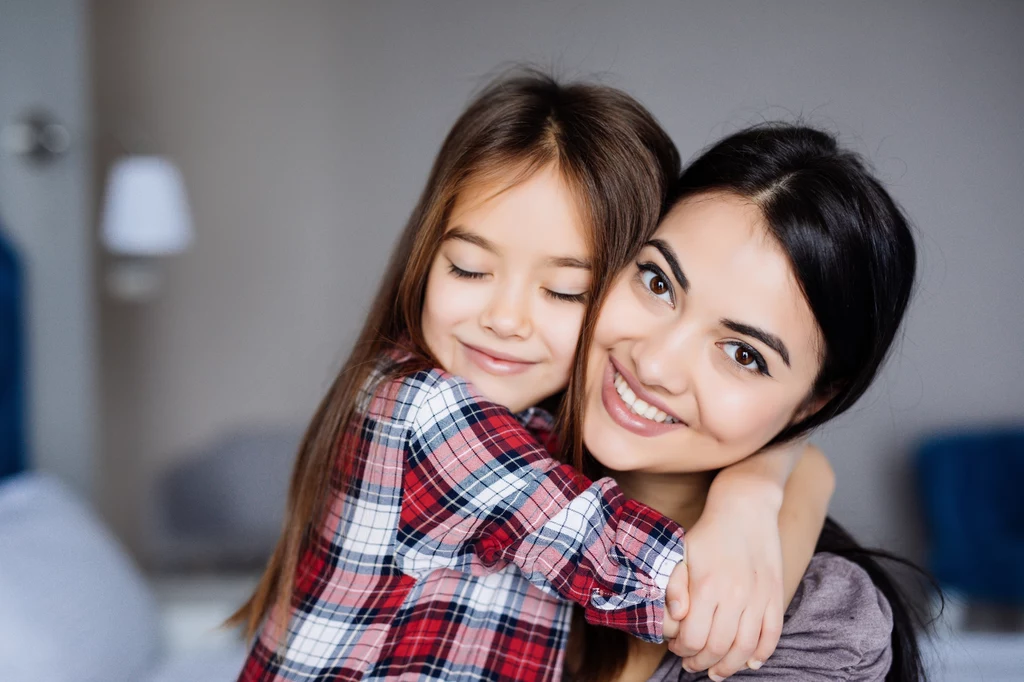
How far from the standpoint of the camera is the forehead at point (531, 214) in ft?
4.18

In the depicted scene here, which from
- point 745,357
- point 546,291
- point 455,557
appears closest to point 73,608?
point 455,557

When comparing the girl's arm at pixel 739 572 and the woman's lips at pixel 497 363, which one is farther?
the woman's lips at pixel 497 363

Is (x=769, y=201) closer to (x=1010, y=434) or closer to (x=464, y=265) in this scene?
(x=464, y=265)

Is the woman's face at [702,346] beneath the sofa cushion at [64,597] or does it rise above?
above

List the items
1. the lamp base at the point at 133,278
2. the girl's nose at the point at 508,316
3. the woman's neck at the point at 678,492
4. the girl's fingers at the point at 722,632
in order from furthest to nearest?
the lamp base at the point at 133,278
the woman's neck at the point at 678,492
the girl's nose at the point at 508,316
the girl's fingers at the point at 722,632

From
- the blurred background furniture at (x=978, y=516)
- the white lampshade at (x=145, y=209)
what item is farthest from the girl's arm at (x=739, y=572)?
the white lampshade at (x=145, y=209)

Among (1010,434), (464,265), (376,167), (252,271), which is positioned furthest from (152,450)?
(1010,434)

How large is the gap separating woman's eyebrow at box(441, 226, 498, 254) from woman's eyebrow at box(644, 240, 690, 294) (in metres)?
0.25

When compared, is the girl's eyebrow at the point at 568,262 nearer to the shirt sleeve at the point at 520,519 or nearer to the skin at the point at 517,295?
the skin at the point at 517,295

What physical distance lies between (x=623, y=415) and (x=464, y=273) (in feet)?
1.10

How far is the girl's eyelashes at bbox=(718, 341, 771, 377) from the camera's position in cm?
117

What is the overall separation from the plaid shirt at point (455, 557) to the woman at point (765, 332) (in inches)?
5.1

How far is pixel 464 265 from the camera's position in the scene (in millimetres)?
1312

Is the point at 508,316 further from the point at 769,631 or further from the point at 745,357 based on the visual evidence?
the point at 769,631
